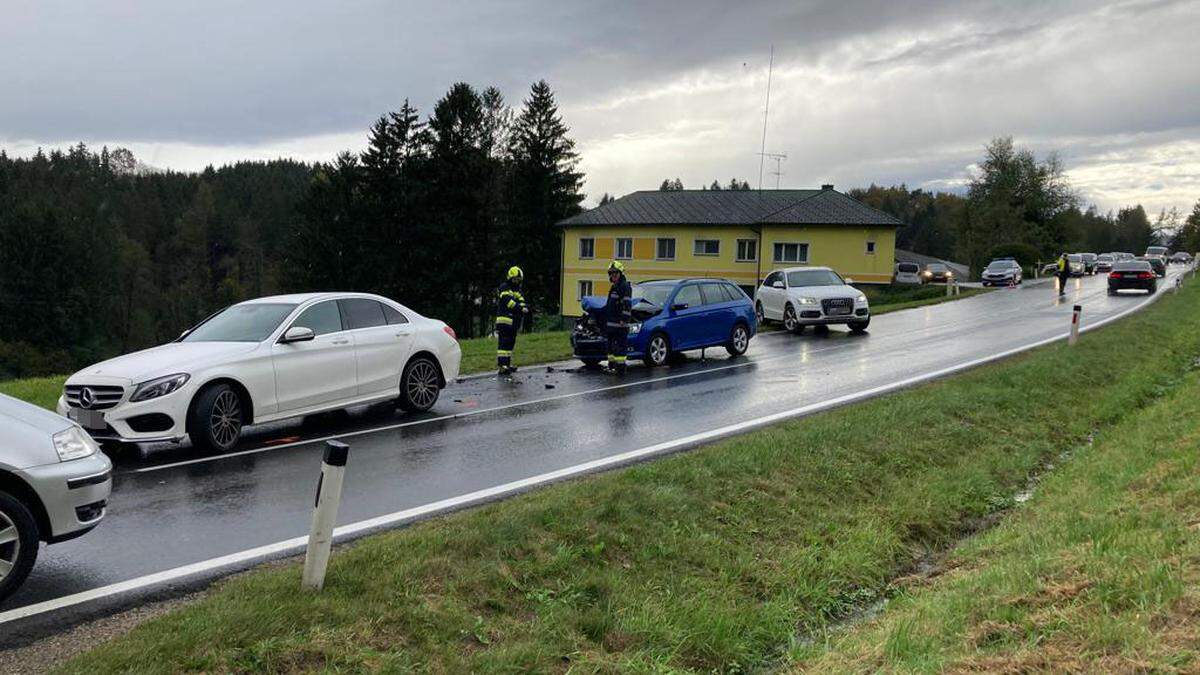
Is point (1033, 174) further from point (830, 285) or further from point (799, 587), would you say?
point (799, 587)

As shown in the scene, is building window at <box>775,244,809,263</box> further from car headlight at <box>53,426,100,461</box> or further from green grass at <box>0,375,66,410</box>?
car headlight at <box>53,426,100,461</box>

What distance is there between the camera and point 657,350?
1631cm

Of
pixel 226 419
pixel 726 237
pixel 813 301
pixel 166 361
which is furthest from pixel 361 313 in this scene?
pixel 726 237

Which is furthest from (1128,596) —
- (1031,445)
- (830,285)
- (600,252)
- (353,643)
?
(600,252)

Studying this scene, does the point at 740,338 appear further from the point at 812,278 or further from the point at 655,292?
the point at 812,278

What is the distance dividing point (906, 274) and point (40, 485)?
58.7m

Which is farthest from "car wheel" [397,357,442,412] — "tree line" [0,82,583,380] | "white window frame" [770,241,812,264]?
"white window frame" [770,241,812,264]

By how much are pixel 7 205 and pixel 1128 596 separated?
3195 inches

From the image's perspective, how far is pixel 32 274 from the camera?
6225 cm

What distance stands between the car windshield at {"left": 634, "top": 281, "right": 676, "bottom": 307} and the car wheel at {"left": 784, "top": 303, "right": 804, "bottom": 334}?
7.08 meters

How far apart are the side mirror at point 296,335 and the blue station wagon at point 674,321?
691cm

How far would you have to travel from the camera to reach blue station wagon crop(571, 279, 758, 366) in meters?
15.6

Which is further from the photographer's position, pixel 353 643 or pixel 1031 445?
pixel 1031 445

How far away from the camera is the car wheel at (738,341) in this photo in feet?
58.2
